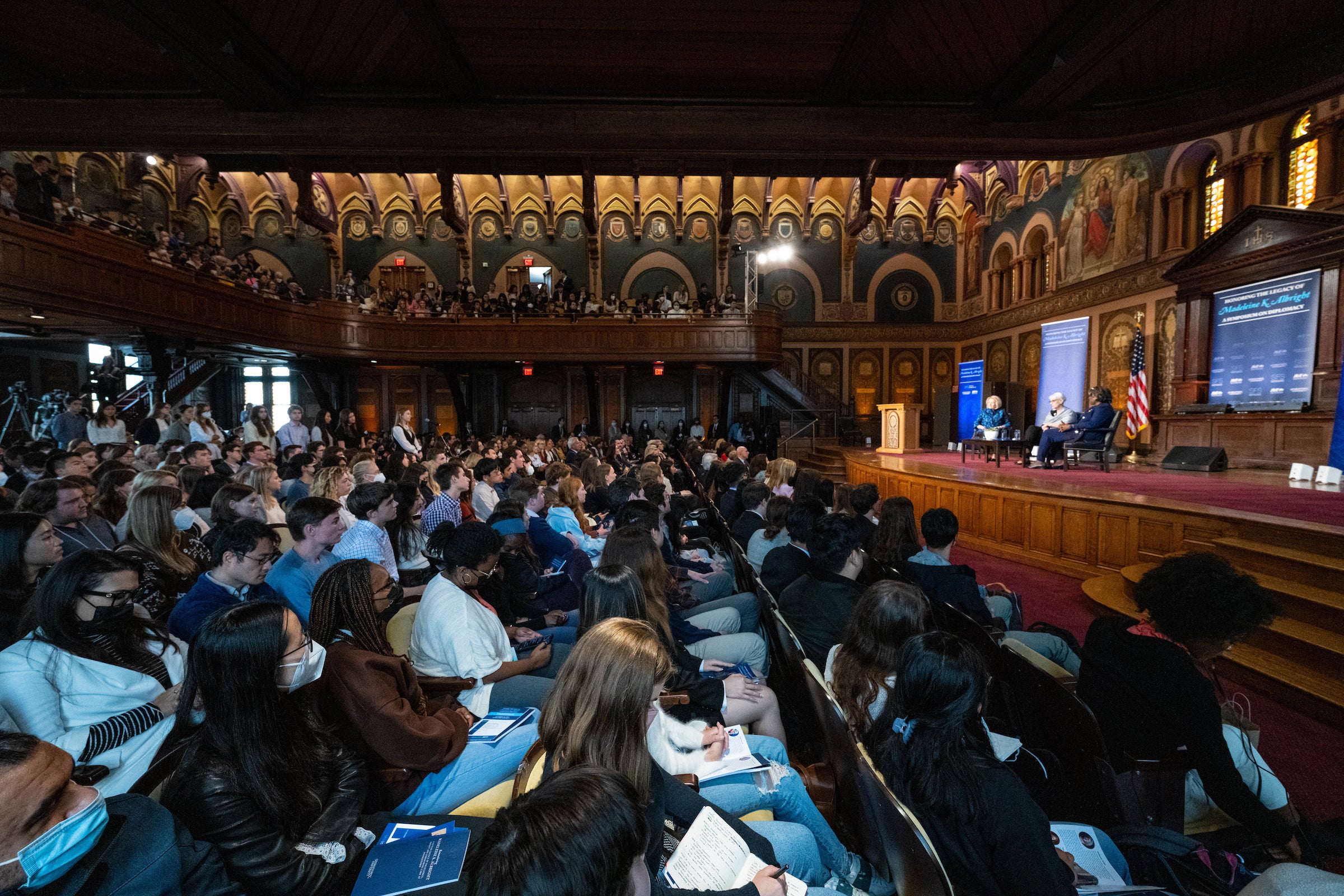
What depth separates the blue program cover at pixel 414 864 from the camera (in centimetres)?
151

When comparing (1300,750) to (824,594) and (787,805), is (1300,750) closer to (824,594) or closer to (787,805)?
(824,594)

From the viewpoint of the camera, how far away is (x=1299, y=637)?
358cm

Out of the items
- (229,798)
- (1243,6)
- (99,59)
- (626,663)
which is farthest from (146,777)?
(1243,6)

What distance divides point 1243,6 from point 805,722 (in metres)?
3.40

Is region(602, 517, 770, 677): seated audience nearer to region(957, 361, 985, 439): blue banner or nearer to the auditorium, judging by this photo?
the auditorium

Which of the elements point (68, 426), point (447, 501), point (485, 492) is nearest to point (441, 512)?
point (447, 501)

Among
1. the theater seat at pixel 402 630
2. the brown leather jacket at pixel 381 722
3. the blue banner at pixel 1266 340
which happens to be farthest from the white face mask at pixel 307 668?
the blue banner at pixel 1266 340

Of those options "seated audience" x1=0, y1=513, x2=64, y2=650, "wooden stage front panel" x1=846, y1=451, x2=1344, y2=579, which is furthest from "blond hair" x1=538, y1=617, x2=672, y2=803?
"wooden stage front panel" x1=846, y1=451, x2=1344, y2=579

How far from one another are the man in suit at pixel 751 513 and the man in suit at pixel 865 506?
2.39ft

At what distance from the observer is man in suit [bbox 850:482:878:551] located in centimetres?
459

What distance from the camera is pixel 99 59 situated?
2.60 meters

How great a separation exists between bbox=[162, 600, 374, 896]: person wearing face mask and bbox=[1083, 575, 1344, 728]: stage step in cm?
360

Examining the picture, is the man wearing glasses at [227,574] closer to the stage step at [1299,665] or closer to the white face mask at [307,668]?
the white face mask at [307,668]

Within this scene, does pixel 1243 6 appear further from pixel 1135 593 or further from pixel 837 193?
pixel 837 193
